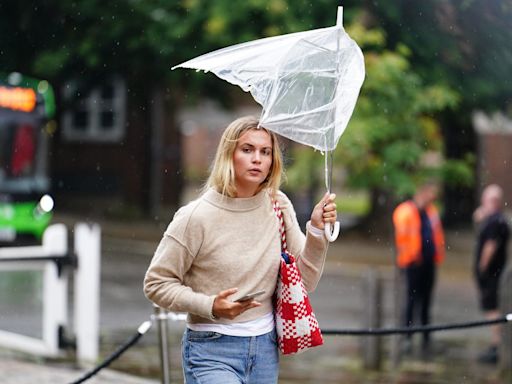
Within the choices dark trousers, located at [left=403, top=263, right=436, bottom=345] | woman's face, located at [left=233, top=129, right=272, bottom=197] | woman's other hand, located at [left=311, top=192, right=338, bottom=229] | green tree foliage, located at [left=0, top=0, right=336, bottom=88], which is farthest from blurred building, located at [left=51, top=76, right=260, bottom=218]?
woman's other hand, located at [left=311, top=192, right=338, bottom=229]

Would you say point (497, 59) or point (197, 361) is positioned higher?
point (497, 59)

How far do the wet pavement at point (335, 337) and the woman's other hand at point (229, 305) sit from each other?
4785 mm

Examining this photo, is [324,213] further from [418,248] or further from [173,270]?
[418,248]

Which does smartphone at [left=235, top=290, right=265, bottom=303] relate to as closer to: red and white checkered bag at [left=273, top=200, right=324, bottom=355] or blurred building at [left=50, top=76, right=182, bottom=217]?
red and white checkered bag at [left=273, top=200, right=324, bottom=355]

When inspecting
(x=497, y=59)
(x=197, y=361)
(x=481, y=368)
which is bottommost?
(x=481, y=368)

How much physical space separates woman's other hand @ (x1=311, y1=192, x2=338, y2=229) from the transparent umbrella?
37 mm

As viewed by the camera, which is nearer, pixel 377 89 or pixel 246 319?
pixel 246 319

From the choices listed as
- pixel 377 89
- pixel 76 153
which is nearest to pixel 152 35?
pixel 377 89

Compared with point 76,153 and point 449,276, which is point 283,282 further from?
point 76,153

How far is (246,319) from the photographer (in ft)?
14.8

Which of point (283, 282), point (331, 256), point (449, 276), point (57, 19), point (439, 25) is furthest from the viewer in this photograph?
point (331, 256)

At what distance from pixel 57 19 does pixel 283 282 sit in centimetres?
1395

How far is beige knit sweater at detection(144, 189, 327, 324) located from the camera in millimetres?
4453

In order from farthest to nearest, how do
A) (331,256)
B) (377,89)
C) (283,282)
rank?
1. (331,256)
2. (377,89)
3. (283,282)
